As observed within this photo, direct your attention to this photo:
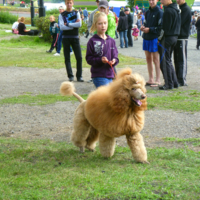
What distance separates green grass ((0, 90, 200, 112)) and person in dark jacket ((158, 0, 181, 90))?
1.65 feet

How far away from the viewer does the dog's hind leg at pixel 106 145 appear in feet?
13.5

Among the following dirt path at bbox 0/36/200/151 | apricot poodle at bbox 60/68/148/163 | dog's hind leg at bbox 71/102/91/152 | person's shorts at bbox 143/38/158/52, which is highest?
person's shorts at bbox 143/38/158/52

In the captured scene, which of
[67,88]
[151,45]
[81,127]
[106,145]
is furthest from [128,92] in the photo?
[151,45]

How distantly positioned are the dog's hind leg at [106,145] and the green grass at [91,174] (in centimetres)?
11

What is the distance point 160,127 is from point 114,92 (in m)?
2.21

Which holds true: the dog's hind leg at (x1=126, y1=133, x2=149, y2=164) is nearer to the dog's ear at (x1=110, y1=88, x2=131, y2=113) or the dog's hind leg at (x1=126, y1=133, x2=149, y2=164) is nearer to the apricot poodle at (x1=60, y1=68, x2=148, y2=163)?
the apricot poodle at (x1=60, y1=68, x2=148, y2=163)

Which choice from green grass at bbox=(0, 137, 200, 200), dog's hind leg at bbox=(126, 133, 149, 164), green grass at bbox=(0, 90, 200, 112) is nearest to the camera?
green grass at bbox=(0, 137, 200, 200)

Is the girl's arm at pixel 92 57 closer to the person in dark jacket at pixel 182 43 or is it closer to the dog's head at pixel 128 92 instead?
the dog's head at pixel 128 92

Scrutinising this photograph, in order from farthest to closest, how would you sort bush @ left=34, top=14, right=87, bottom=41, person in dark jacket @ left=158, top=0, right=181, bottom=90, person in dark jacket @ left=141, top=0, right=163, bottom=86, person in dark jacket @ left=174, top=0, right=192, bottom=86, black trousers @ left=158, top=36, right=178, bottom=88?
bush @ left=34, top=14, right=87, bottom=41 → person in dark jacket @ left=174, top=0, right=192, bottom=86 → person in dark jacket @ left=141, top=0, right=163, bottom=86 → black trousers @ left=158, top=36, right=178, bottom=88 → person in dark jacket @ left=158, top=0, right=181, bottom=90

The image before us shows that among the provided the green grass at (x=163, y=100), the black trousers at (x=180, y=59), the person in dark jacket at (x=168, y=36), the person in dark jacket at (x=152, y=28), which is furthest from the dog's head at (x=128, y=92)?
the black trousers at (x=180, y=59)

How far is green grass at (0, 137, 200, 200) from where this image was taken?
10.6ft

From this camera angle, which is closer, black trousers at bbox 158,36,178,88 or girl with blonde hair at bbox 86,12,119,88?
girl with blonde hair at bbox 86,12,119,88

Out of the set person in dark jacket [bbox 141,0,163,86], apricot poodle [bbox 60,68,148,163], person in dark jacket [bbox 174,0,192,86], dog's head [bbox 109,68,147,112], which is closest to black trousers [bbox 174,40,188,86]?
person in dark jacket [bbox 174,0,192,86]

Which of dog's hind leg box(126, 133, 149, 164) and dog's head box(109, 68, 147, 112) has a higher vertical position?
dog's head box(109, 68, 147, 112)
